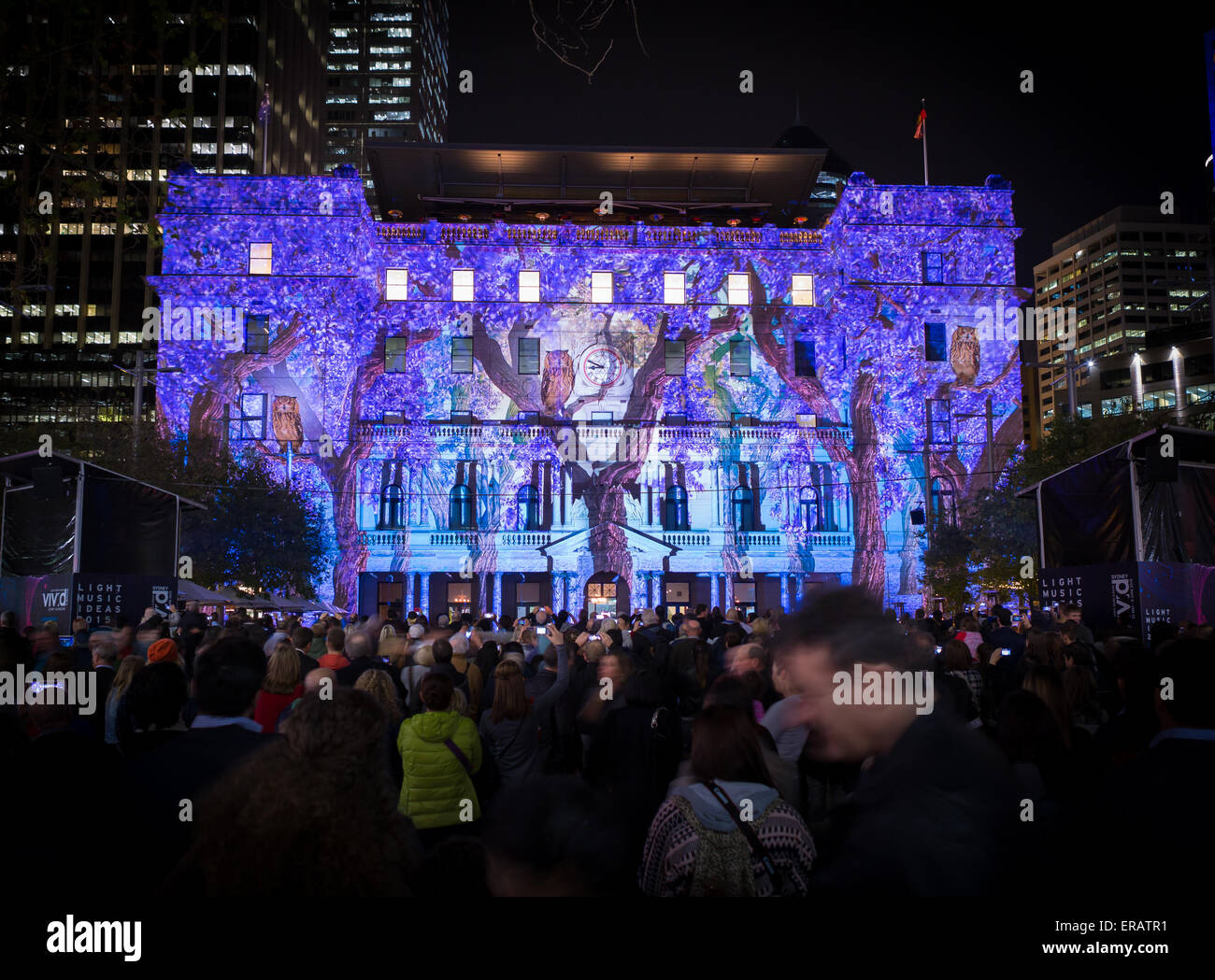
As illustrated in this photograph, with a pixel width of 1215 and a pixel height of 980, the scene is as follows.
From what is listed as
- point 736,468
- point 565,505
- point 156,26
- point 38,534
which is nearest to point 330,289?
point 565,505

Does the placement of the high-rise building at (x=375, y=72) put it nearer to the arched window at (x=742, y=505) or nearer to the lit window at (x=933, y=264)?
the lit window at (x=933, y=264)

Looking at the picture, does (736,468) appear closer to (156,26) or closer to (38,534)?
(38,534)

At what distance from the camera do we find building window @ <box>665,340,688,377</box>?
50.9 meters

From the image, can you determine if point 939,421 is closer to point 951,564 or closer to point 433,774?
point 951,564

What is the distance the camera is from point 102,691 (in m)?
9.53

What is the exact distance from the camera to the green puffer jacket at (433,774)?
24.4 feet

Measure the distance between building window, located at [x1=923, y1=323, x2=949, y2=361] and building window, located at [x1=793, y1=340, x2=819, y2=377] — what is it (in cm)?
573

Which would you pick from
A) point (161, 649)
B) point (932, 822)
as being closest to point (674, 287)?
point (161, 649)

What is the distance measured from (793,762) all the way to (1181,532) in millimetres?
16572

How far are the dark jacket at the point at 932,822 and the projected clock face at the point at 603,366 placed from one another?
47.4m

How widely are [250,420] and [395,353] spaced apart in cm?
815

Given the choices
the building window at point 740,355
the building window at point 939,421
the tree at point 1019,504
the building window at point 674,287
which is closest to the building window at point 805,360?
the building window at point 740,355

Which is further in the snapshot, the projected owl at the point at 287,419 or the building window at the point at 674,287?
the building window at the point at 674,287

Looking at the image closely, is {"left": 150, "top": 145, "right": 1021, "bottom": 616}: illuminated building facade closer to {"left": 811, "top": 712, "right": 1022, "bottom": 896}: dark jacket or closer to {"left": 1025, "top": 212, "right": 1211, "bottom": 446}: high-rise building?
{"left": 811, "top": 712, "right": 1022, "bottom": 896}: dark jacket
